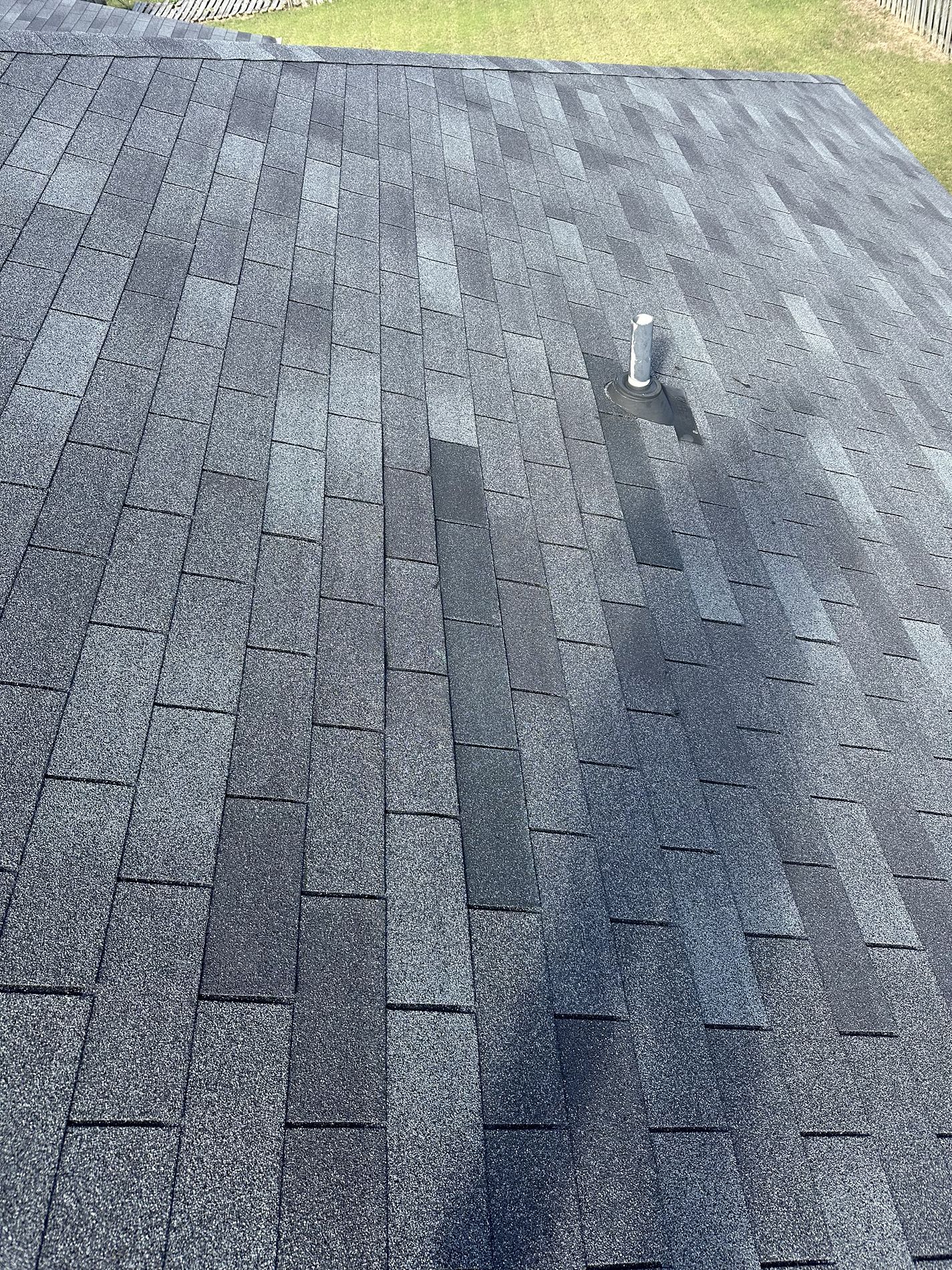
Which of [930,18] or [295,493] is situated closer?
[295,493]

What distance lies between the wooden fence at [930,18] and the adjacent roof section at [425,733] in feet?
90.4

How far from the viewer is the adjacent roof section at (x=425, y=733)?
103 inches

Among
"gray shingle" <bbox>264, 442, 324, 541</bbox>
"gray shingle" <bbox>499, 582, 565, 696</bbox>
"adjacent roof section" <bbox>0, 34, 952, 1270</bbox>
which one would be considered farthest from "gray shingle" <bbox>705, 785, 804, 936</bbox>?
"gray shingle" <bbox>264, 442, 324, 541</bbox>

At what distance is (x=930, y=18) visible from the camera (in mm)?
27484

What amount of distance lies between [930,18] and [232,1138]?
36.0 metres

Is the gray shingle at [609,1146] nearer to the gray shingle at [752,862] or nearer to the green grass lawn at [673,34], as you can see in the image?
the gray shingle at [752,862]

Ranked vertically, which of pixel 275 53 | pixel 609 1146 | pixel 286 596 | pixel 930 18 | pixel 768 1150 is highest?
pixel 930 18

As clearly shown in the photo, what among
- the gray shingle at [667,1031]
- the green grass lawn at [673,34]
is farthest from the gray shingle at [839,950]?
the green grass lawn at [673,34]

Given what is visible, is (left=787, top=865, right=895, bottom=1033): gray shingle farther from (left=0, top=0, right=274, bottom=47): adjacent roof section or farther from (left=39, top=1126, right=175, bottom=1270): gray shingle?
(left=0, top=0, right=274, bottom=47): adjacent roof section

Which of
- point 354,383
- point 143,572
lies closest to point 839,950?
point 143,572

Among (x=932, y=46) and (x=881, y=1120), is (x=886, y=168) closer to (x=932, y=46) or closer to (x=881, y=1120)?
(x=881, y=1120)

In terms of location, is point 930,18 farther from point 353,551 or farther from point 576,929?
point 576,929

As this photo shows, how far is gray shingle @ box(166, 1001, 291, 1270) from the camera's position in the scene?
2305 millimetres

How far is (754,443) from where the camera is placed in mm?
6555
